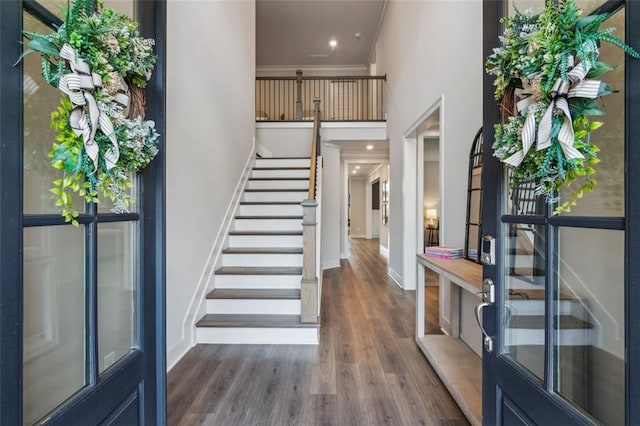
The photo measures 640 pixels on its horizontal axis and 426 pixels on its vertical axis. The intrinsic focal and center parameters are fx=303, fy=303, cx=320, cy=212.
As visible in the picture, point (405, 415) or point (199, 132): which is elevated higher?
point (199, 132)

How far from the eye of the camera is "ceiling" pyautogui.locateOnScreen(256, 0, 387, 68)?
241 inches

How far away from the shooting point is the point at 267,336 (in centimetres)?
276

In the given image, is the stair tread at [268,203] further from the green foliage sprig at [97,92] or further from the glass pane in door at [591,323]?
the glass pane in door at [591,323]

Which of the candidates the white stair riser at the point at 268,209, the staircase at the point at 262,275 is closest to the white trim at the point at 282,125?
the staircase at the point at 262,275

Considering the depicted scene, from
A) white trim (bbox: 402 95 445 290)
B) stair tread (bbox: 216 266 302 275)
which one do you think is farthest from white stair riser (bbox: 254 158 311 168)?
stair tread (bbox: 216 266 302 275)

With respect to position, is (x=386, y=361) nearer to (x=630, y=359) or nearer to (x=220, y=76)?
(x=630, y=359)

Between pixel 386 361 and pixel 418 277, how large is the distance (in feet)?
2.41

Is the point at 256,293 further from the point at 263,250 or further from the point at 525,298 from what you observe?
the point at 525,298

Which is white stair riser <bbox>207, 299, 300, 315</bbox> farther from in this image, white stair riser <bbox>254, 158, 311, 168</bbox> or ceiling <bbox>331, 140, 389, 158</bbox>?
ceiling <bbox>331, 140, 389, 158</bbox>

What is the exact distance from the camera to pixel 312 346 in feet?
8.89

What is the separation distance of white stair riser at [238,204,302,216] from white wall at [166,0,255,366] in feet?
1.21

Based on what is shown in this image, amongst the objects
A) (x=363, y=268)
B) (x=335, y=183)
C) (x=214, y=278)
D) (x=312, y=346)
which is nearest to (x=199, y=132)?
(x=214, y=278)

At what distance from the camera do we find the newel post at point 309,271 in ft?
9.19

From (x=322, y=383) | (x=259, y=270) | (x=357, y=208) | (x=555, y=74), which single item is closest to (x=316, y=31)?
(x=259, y=270)
